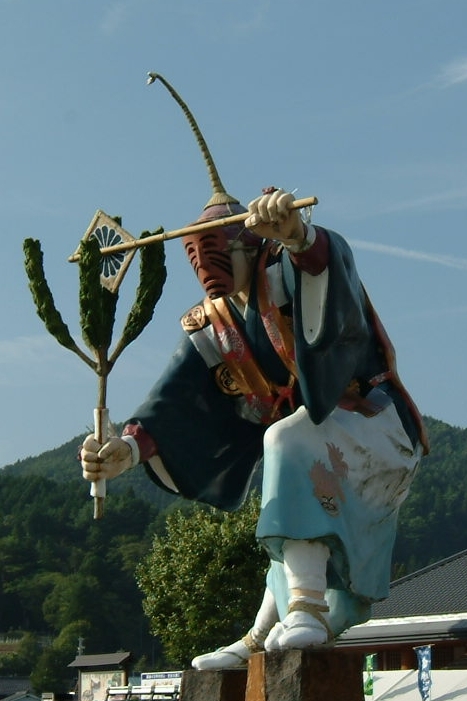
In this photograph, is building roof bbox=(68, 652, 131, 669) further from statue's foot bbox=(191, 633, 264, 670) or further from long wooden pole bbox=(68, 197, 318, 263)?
long wooden pole bbox=(68, 197, 318, 263)

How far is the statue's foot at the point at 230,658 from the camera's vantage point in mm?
7164

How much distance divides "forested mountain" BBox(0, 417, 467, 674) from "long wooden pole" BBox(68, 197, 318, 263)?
39.1 metres

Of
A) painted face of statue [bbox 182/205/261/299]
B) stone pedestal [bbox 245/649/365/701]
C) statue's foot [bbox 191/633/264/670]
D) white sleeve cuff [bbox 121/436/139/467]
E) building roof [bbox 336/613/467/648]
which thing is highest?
painted face of statue [bbox 182/205/261/299]

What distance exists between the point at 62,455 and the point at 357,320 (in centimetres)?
12850

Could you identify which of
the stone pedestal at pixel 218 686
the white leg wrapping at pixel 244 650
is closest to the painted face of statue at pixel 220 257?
the white leg wrapping at pixel 244 650

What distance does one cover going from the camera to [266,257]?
7.27 metres

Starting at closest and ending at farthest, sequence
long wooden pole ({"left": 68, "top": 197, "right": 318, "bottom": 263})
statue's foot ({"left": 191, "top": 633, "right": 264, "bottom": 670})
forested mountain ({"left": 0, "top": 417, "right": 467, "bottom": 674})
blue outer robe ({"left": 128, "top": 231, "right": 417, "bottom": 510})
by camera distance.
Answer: long wooden pole ({"left": 68, "top": 197, "right": 318, "bottom": 263})
blue outer robe ({"left": 128, "top": 231, "right": 417, "bottom": 510})
statue's foot ({"left": 191, "top": 633, "right": 264, "bottom": 670})
forested mountain ({"left": 0, "top": 417, "right": 467, "bottom": 674})

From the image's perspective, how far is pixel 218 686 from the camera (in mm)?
7059

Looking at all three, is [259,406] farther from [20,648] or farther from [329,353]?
[20,648]

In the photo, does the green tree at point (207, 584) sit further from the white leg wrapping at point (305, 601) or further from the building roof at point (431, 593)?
the white leg wrapping at point (305, 601)

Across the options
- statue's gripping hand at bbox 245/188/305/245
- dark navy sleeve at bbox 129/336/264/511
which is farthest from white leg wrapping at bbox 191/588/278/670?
statue's gripping hand at bbox 245/188/305/245

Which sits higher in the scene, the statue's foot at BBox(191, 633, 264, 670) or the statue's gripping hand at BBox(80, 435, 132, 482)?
the statue's gripping hand at BBox(80, 435, 132, 482)

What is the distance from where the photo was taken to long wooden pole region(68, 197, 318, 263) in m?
5.97

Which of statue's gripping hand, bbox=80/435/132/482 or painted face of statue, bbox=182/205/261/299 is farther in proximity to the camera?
painted face of statue, bbox=182/205/261/299
